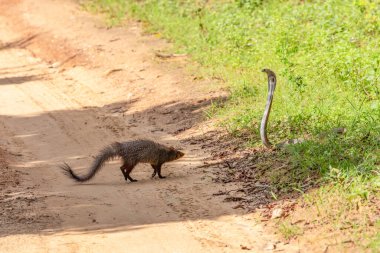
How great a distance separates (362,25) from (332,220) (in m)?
7.52

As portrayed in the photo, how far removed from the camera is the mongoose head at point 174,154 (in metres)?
10.3

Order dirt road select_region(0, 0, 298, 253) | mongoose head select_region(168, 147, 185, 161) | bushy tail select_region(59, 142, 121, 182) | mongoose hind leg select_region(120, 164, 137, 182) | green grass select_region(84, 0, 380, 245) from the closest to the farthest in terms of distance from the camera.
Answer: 1. dirt road select_region(0, 0, 298, 253)
2. green grass select_region(84, 0, 380, 245)
3. bushy tail select_region(59, 142, 121, 182)
4. mongoose hind leg select_region(120, 164, 137, 182)
5. mongoose head select_region(168, 147, 185, 161)

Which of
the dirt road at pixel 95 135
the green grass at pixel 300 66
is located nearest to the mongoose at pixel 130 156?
the dirt road at pixel 95 135

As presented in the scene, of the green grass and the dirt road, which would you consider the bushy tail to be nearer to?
the dirt road

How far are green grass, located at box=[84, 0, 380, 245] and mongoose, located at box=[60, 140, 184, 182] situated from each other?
1.47 meters

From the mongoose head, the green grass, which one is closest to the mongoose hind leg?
the mongoose head

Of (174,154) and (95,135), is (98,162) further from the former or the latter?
(95,135)

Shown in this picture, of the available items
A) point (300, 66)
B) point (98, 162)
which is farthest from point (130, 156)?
point (300, 66)

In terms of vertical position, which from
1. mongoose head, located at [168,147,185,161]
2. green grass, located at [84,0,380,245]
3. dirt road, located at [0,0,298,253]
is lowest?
dirt road, located at [0,0,298,253]

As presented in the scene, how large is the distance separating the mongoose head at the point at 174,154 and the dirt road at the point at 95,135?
0.63 ft

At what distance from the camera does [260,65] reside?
552 inches

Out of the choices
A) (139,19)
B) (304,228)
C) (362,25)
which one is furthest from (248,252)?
(139,19)

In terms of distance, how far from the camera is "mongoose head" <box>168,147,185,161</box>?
10266mm

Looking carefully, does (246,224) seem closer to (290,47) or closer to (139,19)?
(290,47)
